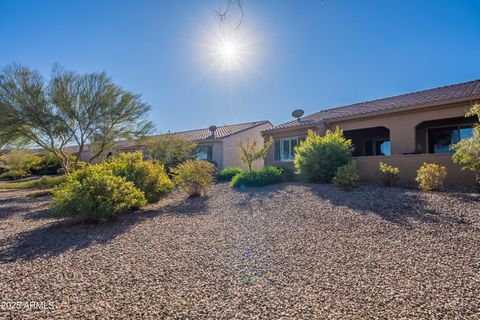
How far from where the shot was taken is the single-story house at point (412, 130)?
10703 millimetres

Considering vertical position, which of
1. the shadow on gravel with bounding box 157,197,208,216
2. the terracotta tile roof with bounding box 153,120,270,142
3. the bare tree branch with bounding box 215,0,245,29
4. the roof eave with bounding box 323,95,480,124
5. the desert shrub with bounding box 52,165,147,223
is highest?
the terracotta tile roof with bounding box 153,120,270,142

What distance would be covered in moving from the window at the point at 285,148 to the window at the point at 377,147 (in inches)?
160

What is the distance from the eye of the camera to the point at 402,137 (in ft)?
41.9

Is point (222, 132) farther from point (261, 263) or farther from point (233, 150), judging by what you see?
point (261, 263)

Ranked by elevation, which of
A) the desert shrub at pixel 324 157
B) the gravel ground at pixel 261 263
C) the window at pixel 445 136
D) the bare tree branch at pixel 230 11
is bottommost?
the gravel ground at pixel 261 263

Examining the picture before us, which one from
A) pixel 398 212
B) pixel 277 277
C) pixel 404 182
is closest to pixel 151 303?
pixel 277 277

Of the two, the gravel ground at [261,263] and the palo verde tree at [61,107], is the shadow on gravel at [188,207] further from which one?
the palo verde tree at [61,107]

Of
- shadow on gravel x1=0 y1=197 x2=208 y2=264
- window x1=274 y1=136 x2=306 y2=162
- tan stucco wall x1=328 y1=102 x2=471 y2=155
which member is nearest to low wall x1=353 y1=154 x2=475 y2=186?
tan stucco wall x1=328 y1=102 x2=471 y2=155

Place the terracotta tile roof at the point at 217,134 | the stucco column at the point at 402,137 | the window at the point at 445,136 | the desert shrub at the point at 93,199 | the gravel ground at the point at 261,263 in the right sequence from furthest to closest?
1. the terracotta tile roof at the point at 217,134
2. the window at the point at 445,136
3. the stucco column at the point at 402,137
4. the desert shrub at the point at 93,199
5. the gravel ground at the point at 261,263

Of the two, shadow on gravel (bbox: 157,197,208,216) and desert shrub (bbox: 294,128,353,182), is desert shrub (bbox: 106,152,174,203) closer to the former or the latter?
shadow on gravel (bbox: 157,197,208,216)

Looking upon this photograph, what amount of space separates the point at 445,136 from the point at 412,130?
93.1 inches

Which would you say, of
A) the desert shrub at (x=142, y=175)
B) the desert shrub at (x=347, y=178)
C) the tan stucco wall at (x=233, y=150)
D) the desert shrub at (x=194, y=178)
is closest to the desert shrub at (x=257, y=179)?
the desert shrub at (x=194, y=178)

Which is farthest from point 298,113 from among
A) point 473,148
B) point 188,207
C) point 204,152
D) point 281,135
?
point 188,207

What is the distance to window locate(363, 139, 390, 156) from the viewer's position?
53.5 ft
